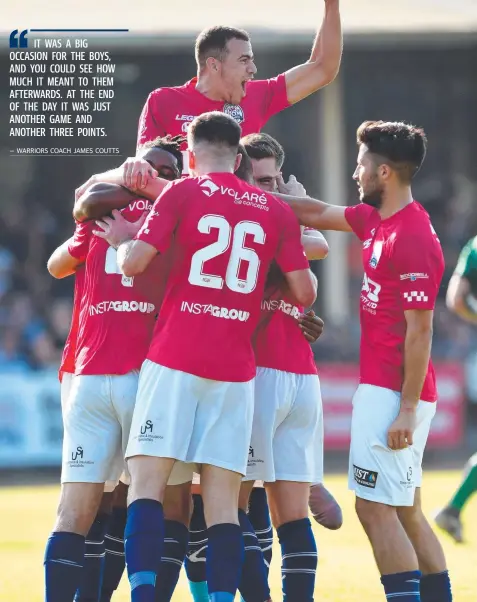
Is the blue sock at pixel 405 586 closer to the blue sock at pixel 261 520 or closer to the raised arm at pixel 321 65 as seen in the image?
the blue sock at pixel 261 520

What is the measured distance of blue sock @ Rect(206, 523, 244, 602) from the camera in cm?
489

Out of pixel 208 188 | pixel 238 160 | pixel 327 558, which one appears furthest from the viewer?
pixel 327 558

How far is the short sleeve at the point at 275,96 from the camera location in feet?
21.8

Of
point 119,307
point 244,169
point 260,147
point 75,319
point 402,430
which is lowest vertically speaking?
point 402,430

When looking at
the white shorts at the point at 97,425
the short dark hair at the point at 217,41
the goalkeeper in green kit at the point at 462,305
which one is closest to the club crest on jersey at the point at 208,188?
the white shorts at the point at 97,425

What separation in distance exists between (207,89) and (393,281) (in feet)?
5.81

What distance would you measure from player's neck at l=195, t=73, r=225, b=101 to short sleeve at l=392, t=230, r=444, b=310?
5.41 feet

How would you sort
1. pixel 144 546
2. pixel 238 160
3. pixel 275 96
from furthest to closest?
pixel 275 96
pixel 238 160
pixel 144 546

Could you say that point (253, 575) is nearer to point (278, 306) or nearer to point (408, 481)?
point (408, 481)

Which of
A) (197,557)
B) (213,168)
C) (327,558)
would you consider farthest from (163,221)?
(327,558)

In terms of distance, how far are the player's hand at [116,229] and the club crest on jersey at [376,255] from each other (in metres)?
1.04

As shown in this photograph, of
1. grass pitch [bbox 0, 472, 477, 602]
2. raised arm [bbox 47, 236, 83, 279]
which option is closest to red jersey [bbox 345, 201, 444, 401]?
raised arm [bbox 47, 236, 83, 279]

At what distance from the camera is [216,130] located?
5.16 m

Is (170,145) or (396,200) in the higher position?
(170,145)
